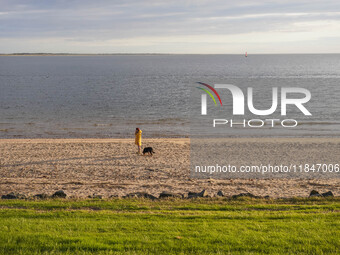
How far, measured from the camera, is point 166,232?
6.93 m

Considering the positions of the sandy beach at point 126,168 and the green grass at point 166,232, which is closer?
the green grass at point 166,232

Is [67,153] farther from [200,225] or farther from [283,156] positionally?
[200,225]

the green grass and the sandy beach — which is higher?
the green grass

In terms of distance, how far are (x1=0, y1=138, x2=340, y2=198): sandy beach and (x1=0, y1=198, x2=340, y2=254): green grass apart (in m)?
4.59

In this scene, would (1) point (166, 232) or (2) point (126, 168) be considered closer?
(1) point (166, 232)

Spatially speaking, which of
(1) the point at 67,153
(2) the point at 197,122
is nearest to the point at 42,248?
(1) the point at 67,153

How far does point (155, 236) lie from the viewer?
6.70 m

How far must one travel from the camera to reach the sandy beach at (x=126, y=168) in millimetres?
14484

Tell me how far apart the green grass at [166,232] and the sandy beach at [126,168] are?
4589mm

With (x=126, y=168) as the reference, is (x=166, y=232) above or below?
above

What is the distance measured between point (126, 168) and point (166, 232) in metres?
11.5

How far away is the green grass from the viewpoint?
20.0 feet

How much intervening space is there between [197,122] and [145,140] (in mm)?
9206

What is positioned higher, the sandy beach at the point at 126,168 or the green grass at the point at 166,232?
the green grass at the point at 166,232
